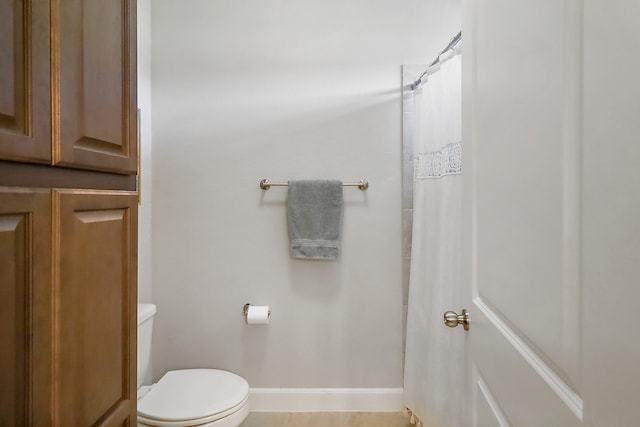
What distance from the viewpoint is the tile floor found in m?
1.95

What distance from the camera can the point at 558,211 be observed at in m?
0.53

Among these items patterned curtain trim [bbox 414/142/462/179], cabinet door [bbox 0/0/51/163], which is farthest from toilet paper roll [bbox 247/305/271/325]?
cabinet door [bbox 0/0/51/163]

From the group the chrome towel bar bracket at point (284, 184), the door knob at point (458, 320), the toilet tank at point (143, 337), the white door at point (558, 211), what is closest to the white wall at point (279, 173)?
the chrome towel bar bracket at point (284, 184)

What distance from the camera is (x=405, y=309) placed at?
6.81 ft

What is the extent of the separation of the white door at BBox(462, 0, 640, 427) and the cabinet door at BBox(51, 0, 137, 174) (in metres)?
0.83

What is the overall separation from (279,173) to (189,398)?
119cm

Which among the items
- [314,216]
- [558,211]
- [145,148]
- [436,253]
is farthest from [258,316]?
[558,211]

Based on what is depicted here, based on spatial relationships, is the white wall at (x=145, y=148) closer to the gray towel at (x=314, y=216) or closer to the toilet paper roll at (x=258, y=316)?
the toilet paper roll at (x=258, y=316)

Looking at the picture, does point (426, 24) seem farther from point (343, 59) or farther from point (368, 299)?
point (368, 299)

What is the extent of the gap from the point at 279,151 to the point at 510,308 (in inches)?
63.0

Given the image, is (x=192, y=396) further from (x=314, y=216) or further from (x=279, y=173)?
(x=279, y=173)

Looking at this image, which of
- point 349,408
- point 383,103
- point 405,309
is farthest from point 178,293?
point 383,103

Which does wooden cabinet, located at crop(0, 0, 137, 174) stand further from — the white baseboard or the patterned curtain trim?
the white baseboard

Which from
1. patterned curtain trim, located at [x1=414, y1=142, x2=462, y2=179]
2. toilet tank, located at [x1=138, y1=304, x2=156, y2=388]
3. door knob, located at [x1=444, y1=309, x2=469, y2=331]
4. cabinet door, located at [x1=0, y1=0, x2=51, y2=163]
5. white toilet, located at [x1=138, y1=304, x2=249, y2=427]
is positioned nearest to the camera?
cabinet door, located at [x1=0, y1=0, x2=51, y2=163]
